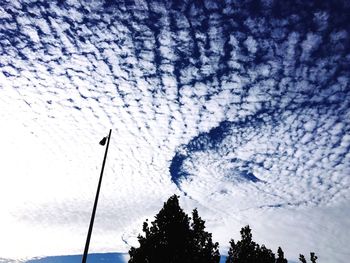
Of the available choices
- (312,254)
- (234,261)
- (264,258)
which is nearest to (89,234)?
(234,261)

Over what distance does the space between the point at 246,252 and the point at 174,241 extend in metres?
7.19

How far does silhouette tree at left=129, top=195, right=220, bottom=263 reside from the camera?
1969 cm

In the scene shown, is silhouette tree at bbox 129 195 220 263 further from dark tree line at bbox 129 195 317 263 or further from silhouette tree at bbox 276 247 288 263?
silhouette tree at bbox 276 247 288 263

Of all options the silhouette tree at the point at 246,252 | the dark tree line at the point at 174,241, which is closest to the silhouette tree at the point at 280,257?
the silhouette tree at the point at 246,252

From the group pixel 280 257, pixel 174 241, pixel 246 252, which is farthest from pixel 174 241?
pixel 280 257

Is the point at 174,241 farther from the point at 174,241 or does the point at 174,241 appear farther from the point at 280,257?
the point at 280,257

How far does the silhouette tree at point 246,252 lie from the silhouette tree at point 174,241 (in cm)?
409

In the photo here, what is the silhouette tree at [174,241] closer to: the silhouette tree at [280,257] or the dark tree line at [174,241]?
the dark tree line at [174,241]

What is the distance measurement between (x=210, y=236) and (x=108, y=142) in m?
11.2

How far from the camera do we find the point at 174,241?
20.2 m

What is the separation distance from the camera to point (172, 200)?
72.6ft

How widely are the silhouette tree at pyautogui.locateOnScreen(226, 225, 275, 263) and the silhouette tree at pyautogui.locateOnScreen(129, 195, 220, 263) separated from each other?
4.09 m

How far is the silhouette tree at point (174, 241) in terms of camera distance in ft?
64.6

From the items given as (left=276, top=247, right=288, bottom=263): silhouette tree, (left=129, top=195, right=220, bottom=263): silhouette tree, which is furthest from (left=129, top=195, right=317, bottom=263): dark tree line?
(left=276, top=247, right=288, bottom=263): silhouette tree
